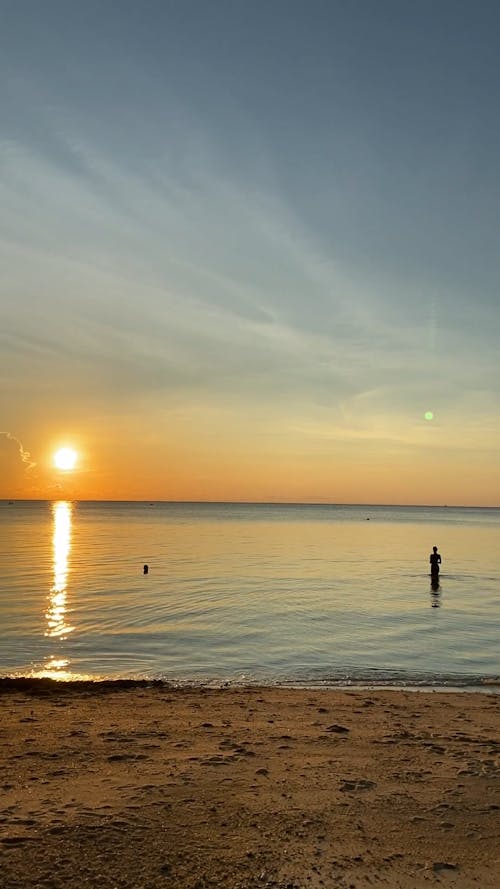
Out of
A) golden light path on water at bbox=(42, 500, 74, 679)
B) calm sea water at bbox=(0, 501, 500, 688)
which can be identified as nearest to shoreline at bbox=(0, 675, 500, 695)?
calm sea water at bbox=(0, 501, 500, 688)

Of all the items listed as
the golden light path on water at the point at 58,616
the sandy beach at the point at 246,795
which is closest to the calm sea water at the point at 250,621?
the golden light path on water at the point at 58,616

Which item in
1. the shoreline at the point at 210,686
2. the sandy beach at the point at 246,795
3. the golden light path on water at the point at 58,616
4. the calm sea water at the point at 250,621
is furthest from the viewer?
the calm sea water at the point at 250,621

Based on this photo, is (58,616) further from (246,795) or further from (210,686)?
(246,795)

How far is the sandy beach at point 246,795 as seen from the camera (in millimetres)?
6969

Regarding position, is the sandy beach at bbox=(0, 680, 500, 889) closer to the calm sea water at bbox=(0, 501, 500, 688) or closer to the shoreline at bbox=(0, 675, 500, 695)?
the shoreline at bbox=(0, 675, 500, 695)

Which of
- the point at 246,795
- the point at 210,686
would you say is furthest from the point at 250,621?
the point at 246,795

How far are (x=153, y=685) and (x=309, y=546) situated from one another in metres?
57.5

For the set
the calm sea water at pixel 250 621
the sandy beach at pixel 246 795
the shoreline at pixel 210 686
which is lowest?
the calm sea water at pixel 250 621

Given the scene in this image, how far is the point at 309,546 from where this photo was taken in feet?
239

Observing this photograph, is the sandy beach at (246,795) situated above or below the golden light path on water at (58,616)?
above

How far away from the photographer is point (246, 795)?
889 cm

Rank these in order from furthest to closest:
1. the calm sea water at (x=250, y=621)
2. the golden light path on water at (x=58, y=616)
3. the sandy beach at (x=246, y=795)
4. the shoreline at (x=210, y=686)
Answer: the calm sea water at (x=250, y=621)
the golden light path on water at (x=58, y=616)
the shoreline at (x=210, y=686)
the sandy beach at (x=246, y=795)

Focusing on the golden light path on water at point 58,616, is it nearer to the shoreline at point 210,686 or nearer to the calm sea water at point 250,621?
the calm sea water at point 250,621

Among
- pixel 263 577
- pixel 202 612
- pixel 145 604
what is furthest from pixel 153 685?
pixel 263 577
